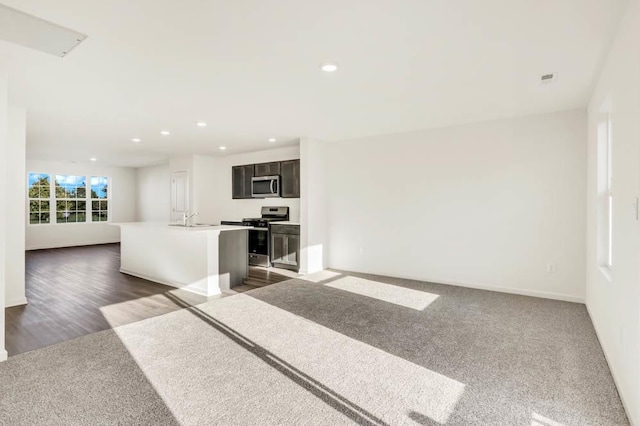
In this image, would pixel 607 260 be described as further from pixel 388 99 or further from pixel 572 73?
pixel 388 99

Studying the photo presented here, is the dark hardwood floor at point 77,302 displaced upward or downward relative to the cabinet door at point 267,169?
downward

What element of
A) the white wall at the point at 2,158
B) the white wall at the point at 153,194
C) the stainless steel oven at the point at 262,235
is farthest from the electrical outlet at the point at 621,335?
the white wall at the point at 153,194

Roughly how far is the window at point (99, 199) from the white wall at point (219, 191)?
14.7 ft

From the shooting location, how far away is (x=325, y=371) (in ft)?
8.18

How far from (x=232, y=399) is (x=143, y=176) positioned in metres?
10.2

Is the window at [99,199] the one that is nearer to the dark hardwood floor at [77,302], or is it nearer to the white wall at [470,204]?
the dark hardwood floor at [77,302]

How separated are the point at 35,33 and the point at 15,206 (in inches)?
112

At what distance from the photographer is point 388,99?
3828 millimetres

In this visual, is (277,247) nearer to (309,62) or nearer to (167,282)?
(167,282)

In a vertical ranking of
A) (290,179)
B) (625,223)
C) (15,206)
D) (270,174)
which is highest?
(270,174)

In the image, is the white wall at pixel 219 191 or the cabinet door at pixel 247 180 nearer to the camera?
the cabinet door at pixel 247 180

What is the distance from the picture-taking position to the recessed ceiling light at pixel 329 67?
287cm

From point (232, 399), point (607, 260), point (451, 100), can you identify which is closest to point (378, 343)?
point (232, 399)

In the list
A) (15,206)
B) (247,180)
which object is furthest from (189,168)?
(15,206)
